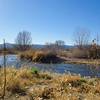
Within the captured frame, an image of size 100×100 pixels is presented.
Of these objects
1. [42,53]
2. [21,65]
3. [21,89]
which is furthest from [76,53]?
[21,89]

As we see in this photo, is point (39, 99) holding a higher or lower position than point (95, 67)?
lower

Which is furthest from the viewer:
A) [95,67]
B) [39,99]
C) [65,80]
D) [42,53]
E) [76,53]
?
[76,53]

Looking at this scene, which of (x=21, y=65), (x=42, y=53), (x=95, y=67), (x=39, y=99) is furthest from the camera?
(x=42, y=53)

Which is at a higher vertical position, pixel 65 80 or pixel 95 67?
pixel 95 67

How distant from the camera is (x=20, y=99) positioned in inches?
182

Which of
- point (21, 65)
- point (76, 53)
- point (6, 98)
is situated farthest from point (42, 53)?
point (6, 98)

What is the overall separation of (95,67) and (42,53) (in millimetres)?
25603

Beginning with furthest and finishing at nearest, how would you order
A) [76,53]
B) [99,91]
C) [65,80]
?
[76,53] → [65,80] → [99,91]

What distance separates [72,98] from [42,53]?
2736 centimetres

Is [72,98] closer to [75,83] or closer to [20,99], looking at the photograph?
[20,99]

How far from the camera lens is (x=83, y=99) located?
4648mm

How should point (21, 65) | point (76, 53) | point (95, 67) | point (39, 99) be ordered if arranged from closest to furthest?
point (39, 99) < point (95, 67) < point (21, 65) < point (76, 53)

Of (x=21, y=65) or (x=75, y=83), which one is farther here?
(x=21, y=65)

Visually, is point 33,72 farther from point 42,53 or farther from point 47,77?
point 42,53
